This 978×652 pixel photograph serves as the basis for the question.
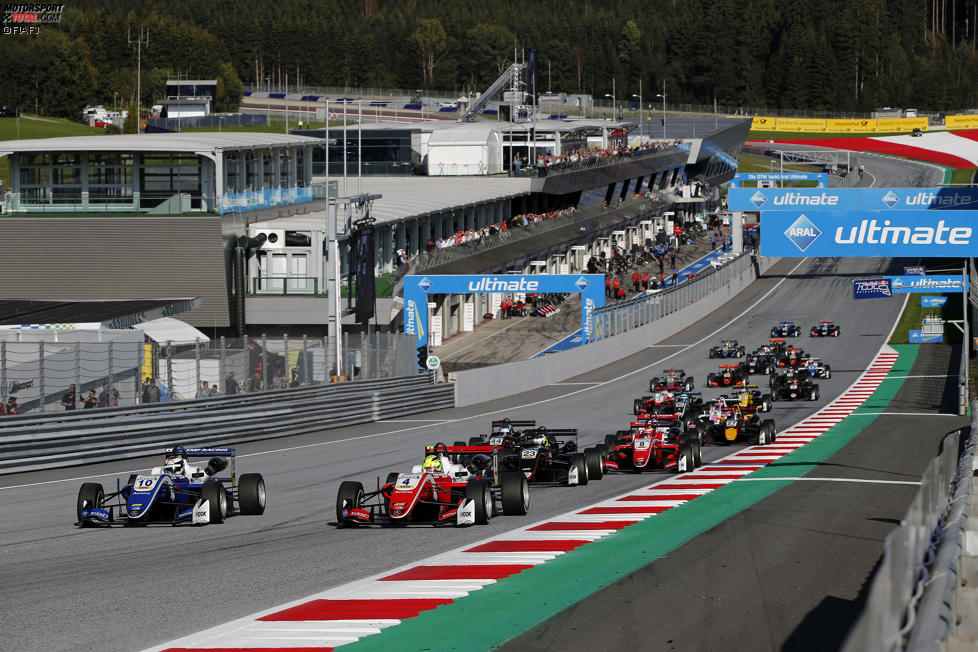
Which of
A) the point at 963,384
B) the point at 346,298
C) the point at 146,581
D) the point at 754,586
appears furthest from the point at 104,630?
the point at 346,298

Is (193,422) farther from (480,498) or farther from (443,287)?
(443,287)

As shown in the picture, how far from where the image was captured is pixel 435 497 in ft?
49.7

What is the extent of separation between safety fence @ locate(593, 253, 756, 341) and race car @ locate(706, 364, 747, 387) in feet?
28.6

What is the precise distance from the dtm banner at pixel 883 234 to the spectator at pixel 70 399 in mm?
31149

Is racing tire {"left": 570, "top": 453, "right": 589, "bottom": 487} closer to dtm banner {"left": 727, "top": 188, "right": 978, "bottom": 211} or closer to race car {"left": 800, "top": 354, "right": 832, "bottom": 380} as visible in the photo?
race car {"left": 800, "top": 354, "right": 832, "bottom": 380}

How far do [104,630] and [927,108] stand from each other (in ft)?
643

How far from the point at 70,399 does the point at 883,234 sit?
31.5 meters

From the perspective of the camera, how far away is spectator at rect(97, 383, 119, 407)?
23672mm

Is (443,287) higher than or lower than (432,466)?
higher

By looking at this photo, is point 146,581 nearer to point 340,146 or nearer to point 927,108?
point 340,146

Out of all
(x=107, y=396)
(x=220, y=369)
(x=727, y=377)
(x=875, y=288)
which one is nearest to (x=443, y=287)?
(x=727, y=377)

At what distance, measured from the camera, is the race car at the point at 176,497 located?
50.4ft

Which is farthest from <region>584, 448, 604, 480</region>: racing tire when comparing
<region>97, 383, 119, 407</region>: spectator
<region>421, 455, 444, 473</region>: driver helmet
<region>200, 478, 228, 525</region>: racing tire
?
<region>97, 383, 119, 407</region>: spectator

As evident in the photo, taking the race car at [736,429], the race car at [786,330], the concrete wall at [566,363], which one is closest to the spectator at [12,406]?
the race car at [736,429]
